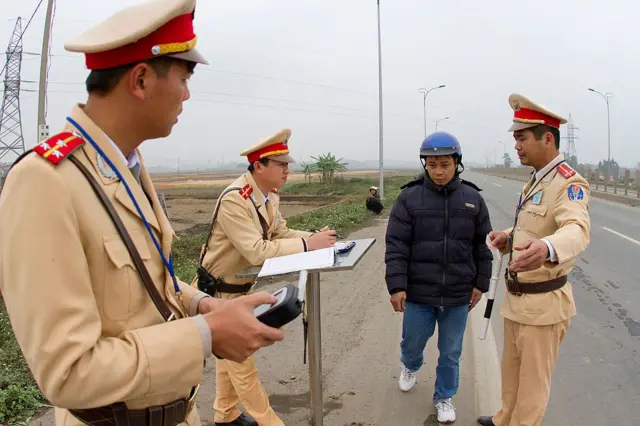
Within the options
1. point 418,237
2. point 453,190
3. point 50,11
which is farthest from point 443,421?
point 50,11

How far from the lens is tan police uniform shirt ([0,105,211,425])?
1067mm

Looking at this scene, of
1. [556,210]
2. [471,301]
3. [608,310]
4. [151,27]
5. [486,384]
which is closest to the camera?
[151,27]

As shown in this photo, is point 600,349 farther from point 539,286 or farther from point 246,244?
point 246,244

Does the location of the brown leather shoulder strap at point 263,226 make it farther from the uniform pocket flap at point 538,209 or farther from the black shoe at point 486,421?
the black shoe at point 486,421

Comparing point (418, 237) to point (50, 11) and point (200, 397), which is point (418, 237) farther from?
point (50, 11)

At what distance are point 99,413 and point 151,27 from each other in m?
1.10

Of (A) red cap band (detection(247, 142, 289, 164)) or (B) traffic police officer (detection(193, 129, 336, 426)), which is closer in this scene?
(B) traffic police officer (detection(193, 129, 336, 426))

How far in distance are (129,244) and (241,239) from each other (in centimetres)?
170

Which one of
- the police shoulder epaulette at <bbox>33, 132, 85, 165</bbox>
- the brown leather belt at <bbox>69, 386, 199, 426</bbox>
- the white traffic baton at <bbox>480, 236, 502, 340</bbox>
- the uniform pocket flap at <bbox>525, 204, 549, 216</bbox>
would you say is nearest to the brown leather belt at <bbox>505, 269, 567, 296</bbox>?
the white traffic baton at <bbox>480, 236, 502, 340</bbox>

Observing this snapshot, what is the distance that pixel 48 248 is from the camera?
1.07 meters

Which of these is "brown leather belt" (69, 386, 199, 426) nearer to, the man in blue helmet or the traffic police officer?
the traffic police officer

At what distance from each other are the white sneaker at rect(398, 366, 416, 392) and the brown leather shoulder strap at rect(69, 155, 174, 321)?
2704 millimetres

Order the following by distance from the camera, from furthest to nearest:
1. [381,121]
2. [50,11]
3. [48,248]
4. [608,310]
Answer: [381,121] < [50,11] < [608,310] < [48,248]

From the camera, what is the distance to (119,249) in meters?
1.26
